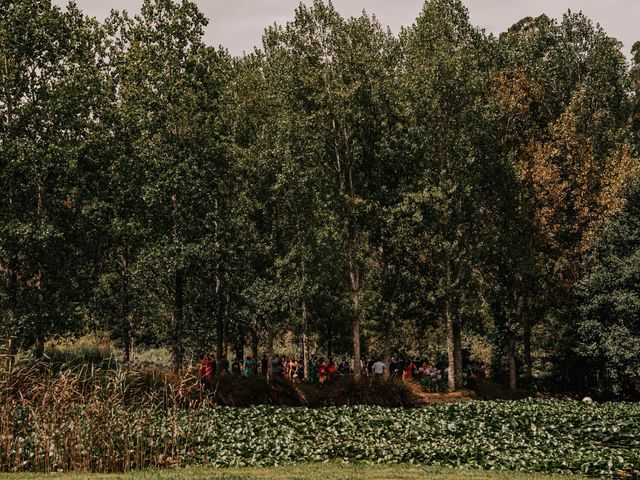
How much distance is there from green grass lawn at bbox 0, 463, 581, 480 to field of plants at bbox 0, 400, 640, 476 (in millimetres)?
867

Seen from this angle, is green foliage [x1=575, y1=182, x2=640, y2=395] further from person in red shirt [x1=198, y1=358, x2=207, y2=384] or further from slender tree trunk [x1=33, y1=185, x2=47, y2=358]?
slender tree trunk [x1=33, y1=185, x2=47, y2=358]

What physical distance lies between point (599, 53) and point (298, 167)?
1156 inches

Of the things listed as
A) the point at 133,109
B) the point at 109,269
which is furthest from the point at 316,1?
the point at 109,269

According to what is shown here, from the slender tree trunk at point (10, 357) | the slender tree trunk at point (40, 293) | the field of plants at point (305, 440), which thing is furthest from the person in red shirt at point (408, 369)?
the slender tree trunk at point (10, 357)

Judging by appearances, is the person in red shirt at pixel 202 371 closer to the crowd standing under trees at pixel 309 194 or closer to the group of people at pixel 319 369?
the group of people at pixel 319 369

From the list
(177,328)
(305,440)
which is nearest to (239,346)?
(177,328)

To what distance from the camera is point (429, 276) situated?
38.9 metres

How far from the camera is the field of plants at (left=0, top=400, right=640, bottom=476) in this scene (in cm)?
1542

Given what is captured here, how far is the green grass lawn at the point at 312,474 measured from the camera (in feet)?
45.5

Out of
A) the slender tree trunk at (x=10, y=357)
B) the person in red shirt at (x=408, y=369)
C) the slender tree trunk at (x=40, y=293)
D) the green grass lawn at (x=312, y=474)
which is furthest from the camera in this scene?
the person in red shirt at (x=408, y=369)

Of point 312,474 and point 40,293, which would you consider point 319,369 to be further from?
point 312,474

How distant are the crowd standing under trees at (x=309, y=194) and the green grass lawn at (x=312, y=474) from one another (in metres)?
16.7

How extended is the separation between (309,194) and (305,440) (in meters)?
20.9

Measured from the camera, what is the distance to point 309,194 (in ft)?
125
